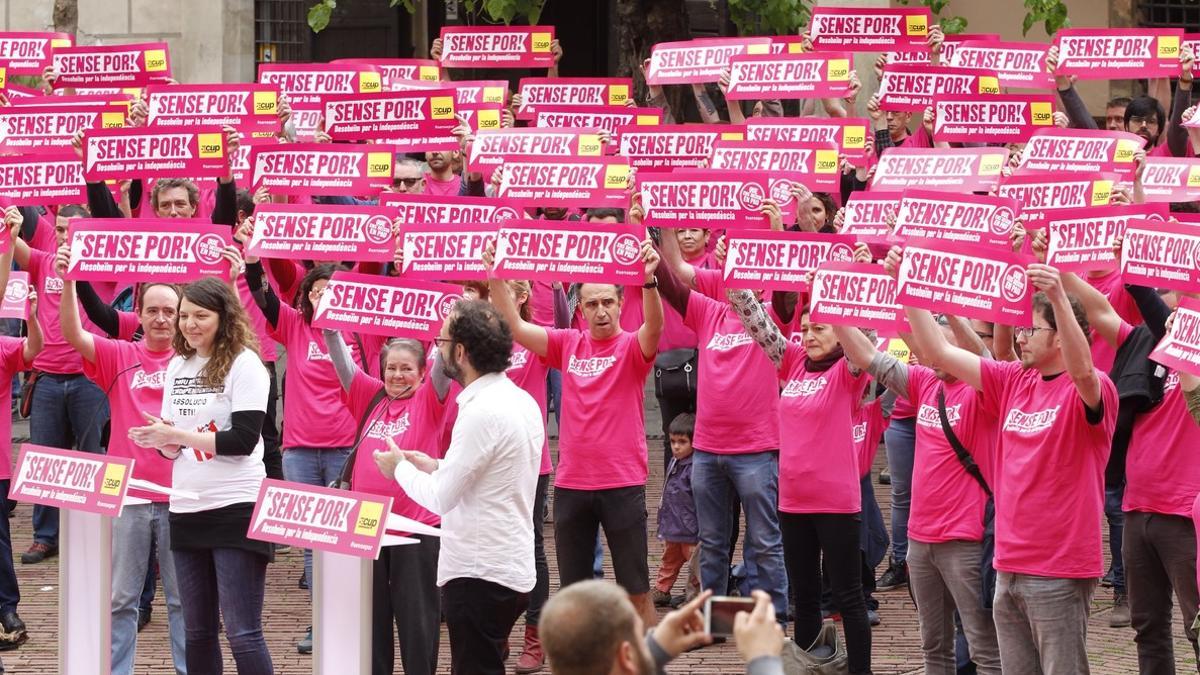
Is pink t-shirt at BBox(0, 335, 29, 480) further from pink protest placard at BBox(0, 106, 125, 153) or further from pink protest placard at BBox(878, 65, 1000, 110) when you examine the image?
pink protest placard at BBox(878, 65, 1000, 110)

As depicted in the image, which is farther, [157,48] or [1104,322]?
[157,48]

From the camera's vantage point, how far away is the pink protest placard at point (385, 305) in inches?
336

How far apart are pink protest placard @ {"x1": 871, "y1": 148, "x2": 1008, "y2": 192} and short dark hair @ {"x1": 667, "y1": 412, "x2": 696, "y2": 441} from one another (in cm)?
155

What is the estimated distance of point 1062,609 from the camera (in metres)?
7.07

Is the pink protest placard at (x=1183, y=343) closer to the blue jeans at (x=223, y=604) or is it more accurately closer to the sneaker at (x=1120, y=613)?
the sneaker at (x=1120, y=613)

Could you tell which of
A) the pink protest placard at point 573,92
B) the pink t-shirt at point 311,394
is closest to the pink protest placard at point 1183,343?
the pink t-shirt at point 311,394

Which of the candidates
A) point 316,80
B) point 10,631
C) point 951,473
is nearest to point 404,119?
point 316,80

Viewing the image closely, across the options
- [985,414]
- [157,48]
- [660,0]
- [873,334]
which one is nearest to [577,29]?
[660,0]

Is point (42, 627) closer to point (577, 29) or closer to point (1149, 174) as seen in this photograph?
point (1149, 174)

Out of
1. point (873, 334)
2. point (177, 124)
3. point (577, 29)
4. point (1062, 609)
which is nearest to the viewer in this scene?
point (1062, 609)

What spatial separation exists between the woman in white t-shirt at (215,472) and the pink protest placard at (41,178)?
116 inches

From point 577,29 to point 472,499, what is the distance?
46.2 feet

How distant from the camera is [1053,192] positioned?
8.90m

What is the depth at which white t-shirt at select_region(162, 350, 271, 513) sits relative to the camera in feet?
25.3
